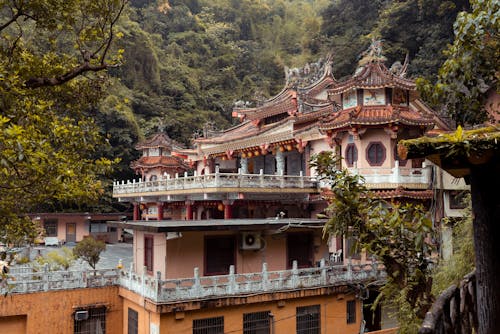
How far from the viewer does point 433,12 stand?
42594mm

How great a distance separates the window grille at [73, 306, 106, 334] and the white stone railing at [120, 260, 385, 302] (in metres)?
1.23

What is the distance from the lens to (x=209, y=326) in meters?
14.1

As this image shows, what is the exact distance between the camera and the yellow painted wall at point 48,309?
14.8 meters

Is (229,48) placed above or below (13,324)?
above

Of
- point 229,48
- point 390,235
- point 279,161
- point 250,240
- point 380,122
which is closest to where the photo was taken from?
point 390,235

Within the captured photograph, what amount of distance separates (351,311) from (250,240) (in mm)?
4748

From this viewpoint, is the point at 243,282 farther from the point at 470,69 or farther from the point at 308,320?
the point at 470,69

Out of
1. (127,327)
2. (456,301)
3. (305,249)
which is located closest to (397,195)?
(305,249)

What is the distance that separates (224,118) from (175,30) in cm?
2123

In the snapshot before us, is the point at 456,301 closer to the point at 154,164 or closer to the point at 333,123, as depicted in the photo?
the point at 333,123

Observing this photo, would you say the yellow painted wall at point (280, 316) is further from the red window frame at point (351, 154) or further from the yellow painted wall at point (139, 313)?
the red window frame at point (351, 154)

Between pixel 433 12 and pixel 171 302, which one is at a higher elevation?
pixel 433 12

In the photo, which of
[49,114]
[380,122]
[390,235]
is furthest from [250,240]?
[390,235]

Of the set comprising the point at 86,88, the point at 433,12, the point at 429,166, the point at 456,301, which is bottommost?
the point at 456,301
